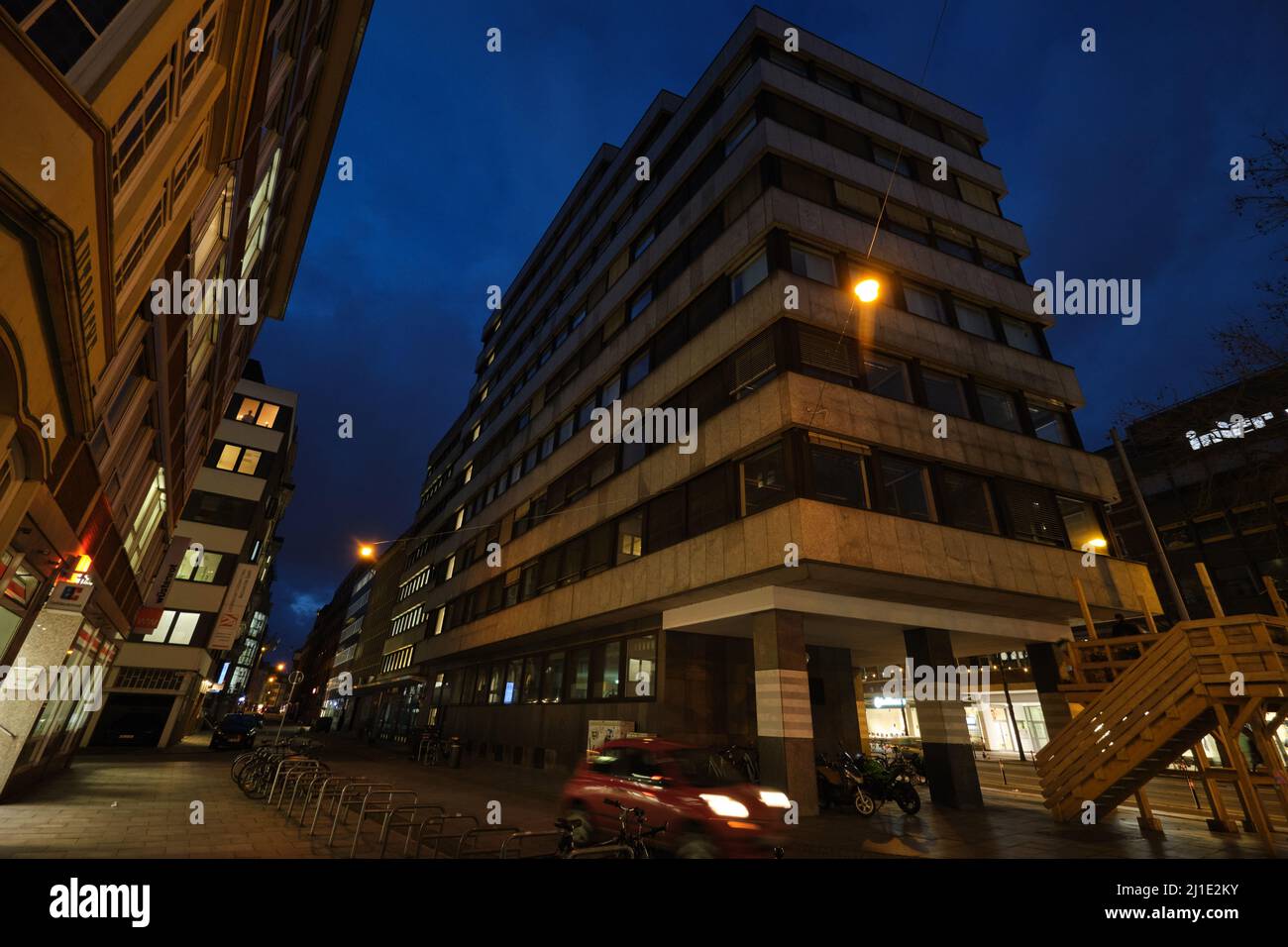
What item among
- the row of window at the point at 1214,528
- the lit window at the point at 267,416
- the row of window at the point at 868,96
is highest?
the row of window at the point at 868,96

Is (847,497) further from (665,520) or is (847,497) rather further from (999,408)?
(999,408)

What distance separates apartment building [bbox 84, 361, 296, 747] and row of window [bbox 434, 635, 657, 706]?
13811 millimetres

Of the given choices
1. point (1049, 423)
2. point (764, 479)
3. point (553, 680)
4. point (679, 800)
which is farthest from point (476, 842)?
point (1049, 423)

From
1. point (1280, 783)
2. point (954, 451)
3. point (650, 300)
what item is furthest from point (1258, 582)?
point (650, 300)

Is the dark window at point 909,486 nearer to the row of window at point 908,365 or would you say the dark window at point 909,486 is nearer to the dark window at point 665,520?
the row of window at point 908,365

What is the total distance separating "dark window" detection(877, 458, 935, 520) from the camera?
51.8 feet

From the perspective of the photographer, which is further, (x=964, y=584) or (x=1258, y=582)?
(x=1258, y=582)

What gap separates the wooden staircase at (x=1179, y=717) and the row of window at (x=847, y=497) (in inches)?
184

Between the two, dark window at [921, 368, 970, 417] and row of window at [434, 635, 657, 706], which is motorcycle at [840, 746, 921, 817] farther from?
dark window at [921, 368, 970, 417]

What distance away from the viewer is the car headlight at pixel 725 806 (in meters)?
7.76

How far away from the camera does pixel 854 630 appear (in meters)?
17.2

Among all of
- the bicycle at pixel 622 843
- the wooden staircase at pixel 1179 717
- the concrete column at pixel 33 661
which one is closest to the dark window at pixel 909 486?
the wooden staircase at pixel 1179 717

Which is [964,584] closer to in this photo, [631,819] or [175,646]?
[631,819]
